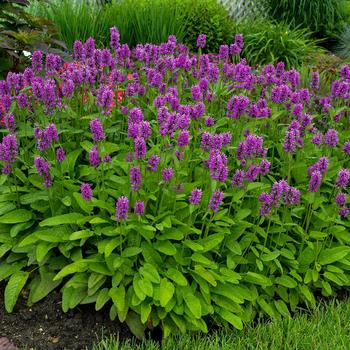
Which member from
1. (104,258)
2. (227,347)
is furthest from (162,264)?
(227,347)

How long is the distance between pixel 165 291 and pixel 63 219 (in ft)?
2.19

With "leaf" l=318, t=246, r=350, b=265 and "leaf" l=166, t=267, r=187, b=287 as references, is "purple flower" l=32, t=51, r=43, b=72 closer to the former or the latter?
"leaf" l=166, t=267, r=187, b=287

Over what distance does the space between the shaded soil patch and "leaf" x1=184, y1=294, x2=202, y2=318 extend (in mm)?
Result: 399

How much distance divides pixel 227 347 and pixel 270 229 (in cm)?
77

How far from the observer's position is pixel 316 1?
11266 millimetres

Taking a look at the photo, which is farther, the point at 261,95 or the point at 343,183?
the point at 261,95

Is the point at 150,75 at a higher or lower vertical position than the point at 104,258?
higher

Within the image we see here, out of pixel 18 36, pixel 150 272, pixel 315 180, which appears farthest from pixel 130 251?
pixel 18 36

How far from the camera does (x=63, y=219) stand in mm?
3219

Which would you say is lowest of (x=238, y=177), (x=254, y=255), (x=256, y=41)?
(x=256, y=41)

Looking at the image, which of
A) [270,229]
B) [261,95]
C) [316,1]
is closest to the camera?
[270,229]

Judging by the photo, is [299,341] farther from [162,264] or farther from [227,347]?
[162,264]

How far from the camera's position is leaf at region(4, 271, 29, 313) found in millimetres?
3230

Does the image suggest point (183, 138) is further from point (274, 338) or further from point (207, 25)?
point (207, 25)
